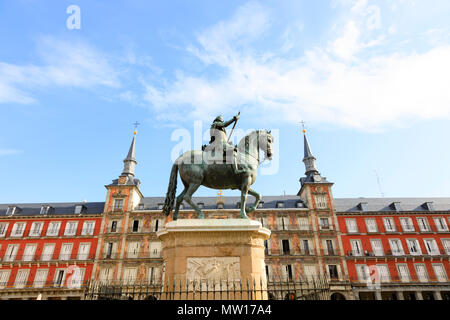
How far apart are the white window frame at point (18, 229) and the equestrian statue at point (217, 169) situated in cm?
3628

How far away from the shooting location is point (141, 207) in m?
35.7

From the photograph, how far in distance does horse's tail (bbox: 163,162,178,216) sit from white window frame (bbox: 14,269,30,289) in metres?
34.0

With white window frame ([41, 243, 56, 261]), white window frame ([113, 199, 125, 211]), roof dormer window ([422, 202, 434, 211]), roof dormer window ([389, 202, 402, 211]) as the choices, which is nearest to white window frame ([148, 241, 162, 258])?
white window frame ([113, 199, 125, 211])

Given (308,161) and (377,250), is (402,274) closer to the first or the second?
(377,250)

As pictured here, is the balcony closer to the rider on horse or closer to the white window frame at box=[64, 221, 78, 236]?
the white window frame at box=[64, 221, 78, 236]

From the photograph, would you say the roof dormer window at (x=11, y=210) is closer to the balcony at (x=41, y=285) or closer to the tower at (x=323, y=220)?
the balcony at (x=41, y=285)

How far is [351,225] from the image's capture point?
1340 inches

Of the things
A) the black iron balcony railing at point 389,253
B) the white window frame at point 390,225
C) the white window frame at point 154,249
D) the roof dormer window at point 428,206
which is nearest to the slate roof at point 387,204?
the roof dormer window at point 428,206

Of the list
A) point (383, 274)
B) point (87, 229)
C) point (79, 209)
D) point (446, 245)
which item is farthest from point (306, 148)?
point (79, 209)

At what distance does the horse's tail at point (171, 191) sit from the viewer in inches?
270
